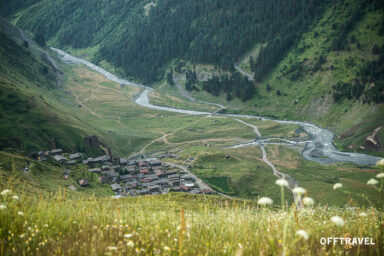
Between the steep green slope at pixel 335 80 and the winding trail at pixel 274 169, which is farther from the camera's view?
the steep green slope at pixel 335 80

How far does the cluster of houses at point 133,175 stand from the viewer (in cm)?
6625

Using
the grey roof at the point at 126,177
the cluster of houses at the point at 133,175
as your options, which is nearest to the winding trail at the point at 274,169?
the cluster of houses at the point at 133,175

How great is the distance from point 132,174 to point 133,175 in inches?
31.2

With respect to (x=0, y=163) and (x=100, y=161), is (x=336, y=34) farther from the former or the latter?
(x=0, y=163)

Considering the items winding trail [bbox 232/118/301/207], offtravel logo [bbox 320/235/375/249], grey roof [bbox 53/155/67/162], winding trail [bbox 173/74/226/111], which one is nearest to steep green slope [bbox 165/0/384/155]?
winding trail [bbox 173/74/226/111]

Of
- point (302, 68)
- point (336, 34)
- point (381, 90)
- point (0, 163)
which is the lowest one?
point (0, 163)

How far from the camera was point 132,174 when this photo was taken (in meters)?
76.4

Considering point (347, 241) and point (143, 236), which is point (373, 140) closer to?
point (347, 241)

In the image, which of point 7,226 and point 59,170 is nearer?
point 7,226

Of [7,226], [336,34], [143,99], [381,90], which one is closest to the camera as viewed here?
[7,226]

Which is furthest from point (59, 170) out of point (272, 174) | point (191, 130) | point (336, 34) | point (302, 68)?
point (336, 34)

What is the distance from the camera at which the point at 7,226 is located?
767cm

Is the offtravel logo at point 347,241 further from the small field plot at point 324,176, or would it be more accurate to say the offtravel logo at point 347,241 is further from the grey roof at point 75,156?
the grey roof at point 75,156

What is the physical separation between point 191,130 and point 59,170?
60914 millimetres
